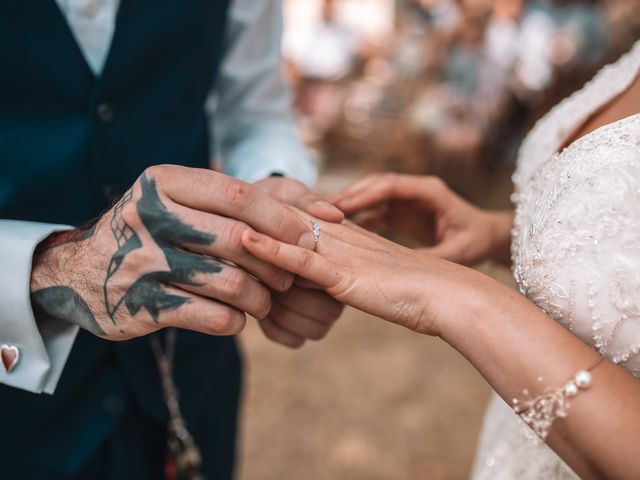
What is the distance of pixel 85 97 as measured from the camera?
Answer: 2.97 feet

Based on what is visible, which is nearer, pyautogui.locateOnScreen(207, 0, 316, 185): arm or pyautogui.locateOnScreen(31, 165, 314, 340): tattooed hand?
pyautogui.locateOnScreen(31, 165, 314, 340): tattooed hand

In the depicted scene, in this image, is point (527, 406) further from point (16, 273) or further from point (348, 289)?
point (16, 273)

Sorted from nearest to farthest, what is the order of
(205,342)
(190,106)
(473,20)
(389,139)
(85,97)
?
1. (85,97)
2. (190,106)
3. (205,342)
4. (389,139)
5. (473,20)

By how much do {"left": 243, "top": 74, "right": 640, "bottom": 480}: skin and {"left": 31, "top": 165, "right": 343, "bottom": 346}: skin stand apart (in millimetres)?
43

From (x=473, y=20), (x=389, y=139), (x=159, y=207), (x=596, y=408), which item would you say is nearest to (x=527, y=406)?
(x=596, y=408)

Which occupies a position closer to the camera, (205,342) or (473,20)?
(205,342)

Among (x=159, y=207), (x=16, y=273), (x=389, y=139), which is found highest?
(x=159, y=207)

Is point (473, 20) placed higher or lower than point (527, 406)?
lower

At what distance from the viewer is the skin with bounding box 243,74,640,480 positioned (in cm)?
66

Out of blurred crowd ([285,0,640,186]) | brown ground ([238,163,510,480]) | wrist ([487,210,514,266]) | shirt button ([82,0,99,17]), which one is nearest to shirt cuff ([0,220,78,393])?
shirt button ([82,0,99,17])

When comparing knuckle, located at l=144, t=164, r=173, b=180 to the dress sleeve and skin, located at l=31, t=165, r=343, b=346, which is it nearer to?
skin, located at l=31, t=165, r=343, b=346

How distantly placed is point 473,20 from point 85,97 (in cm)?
473

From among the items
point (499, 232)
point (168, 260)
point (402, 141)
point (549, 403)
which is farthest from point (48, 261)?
point (402, 141)

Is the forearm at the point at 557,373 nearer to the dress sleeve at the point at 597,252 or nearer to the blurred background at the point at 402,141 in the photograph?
the dress sleeve at the point at 597,252
